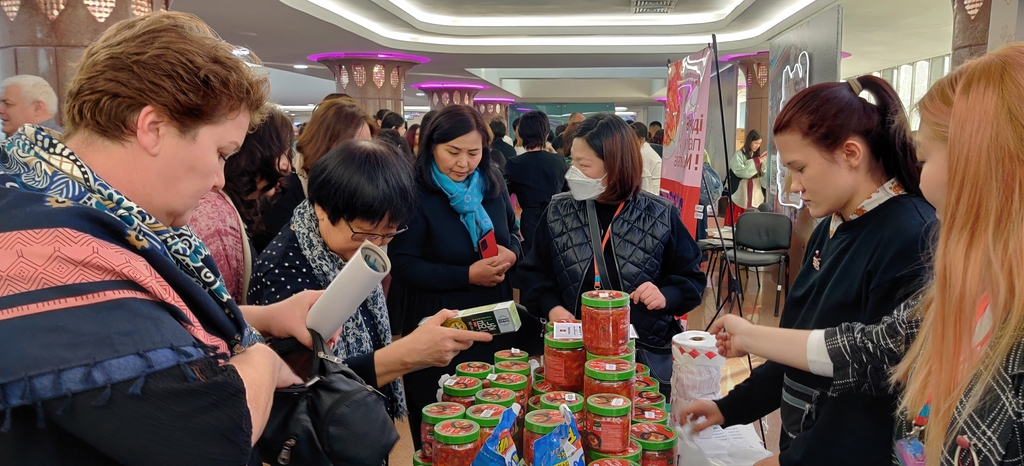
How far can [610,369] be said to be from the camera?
1.48 m

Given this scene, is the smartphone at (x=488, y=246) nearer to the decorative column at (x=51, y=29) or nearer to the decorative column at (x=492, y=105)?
the decorative column at (x=51, y=29)

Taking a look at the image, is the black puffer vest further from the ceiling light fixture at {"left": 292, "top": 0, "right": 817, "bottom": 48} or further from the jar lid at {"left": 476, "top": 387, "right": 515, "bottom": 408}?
the ceiling light fixture at {"left": 292, "top": 0, "right": 817, "bottom": 48}

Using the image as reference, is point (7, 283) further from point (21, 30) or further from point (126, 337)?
point (21, 30)

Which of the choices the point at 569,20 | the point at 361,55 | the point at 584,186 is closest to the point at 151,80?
the point at 584,186

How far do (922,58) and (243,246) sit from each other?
16.1 metres

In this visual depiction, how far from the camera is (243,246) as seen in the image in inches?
77.6

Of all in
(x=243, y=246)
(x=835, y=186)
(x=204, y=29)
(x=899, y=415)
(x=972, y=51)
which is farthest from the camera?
(x=972, y=51)

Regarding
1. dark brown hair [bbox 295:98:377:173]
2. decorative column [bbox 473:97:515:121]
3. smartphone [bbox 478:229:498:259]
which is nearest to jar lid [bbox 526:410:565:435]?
smartphone [bbox 478:229:498:259]

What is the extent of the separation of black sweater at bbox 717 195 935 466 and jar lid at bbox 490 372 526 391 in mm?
607

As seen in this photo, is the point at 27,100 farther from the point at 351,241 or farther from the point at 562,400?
the point at 562,400

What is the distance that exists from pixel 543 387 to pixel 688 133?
2.43 m

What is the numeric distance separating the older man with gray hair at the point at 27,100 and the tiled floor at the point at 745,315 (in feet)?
9.15

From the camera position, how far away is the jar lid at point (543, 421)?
4.20ft

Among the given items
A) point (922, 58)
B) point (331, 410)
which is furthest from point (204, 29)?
point (922, 58)
